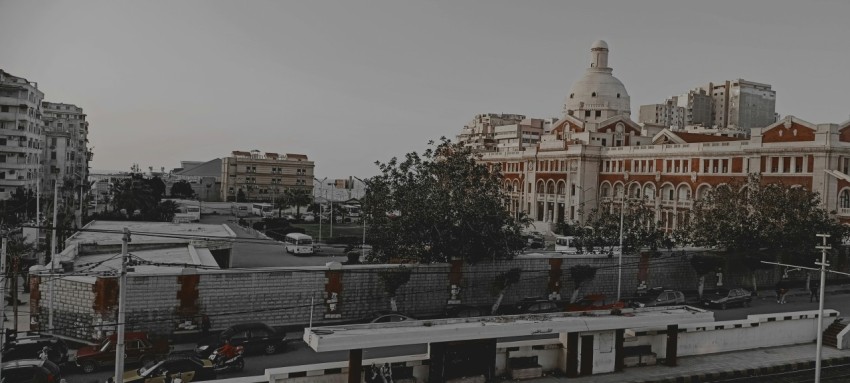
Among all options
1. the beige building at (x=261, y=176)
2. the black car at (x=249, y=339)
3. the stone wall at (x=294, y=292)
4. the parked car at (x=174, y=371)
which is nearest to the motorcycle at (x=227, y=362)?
the parked car at (x=174, y=371)

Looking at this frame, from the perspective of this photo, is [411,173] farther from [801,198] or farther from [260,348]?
[801,198]

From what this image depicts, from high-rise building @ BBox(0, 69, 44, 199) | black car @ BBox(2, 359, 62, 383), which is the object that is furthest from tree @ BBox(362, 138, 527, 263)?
high-rise building @ BBox(0, 69, 44, 199)

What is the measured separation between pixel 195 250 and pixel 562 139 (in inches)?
2365

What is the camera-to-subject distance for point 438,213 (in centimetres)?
3344

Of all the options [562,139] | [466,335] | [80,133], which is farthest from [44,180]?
[466,335]

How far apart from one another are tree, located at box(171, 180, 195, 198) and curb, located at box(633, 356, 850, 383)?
4821 inches

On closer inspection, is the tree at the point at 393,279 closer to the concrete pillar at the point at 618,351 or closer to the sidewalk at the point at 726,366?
the sidewalk at the point at 726,366

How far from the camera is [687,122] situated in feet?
573

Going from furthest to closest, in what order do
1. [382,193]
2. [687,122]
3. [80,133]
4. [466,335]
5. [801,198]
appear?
[687,122]
[80,133]
[801,198]
[382,193]
[466,335]

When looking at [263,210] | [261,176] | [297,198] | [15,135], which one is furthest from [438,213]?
[261,176]

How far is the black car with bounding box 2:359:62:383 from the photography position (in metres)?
20.6

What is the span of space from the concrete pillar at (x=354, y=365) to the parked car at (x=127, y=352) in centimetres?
846

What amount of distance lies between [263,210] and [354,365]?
77.7m

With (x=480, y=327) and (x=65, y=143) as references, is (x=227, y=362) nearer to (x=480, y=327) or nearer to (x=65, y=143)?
(x=480, y=327)
